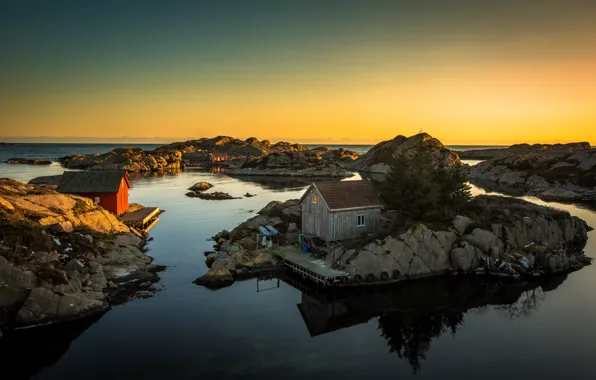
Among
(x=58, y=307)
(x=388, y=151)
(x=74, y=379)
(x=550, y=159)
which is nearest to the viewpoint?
(x=74, y=379)

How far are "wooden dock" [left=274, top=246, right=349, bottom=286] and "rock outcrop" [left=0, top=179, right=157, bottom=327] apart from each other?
42.9ft

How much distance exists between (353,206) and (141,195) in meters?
65.4

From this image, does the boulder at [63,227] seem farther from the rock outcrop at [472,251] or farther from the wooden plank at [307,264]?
the rock outcrop at [472,251]

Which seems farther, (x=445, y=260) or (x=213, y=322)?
(x=445, y=260)

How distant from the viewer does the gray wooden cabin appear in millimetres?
41625

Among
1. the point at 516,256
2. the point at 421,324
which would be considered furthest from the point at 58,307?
the point at 516,256

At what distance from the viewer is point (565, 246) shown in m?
48.0

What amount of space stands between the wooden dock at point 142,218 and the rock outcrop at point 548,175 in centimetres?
8298

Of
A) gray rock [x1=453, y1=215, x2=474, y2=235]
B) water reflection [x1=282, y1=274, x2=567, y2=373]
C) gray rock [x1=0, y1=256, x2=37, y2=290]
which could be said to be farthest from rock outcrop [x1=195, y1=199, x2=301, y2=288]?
gray rock [x1=453, y1=215, x2=474, y2=235]

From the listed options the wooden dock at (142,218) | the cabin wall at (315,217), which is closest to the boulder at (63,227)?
the wooden dock at (142,218)

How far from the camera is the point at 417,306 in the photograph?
108 feet

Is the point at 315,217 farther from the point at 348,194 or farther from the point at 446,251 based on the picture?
the point at 446,251

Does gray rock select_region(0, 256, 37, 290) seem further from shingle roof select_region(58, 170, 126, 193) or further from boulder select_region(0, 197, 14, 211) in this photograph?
shingle roof select_region(58, 170, 126, 193)

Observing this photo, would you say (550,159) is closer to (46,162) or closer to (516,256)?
(516,256)
